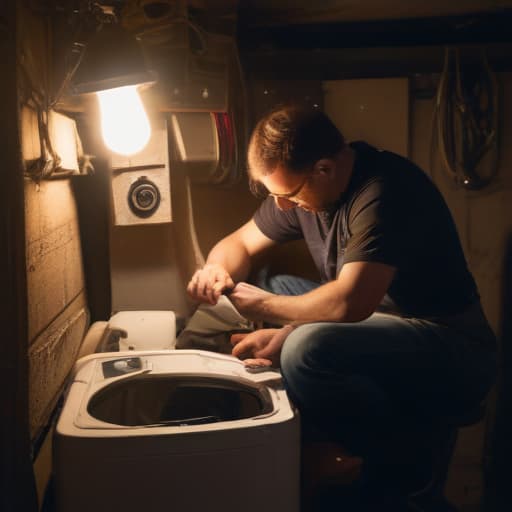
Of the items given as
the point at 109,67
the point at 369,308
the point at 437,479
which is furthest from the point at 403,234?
the point at 109,67

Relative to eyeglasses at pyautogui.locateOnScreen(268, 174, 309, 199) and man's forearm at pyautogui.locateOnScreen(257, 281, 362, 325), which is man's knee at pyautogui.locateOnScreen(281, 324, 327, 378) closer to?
→ man's forearm at pyautogui.locateOnScreen(257, 281, 362, 325)

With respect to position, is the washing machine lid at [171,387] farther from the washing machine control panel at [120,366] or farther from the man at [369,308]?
the man at [369,308]

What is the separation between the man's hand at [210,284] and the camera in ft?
6.96

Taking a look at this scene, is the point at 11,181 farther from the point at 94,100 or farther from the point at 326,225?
the point at 326,225

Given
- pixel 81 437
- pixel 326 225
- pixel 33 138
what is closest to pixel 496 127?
pixel 326 225

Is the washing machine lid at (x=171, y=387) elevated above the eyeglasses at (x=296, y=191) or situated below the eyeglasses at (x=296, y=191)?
below

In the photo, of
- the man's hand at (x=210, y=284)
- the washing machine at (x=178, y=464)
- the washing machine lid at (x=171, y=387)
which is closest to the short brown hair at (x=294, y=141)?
the man's hand at (x=210, y=284)

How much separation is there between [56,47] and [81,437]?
1.26 metres

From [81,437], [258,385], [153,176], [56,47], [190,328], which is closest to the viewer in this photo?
[81,437]

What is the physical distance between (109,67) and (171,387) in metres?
0.93

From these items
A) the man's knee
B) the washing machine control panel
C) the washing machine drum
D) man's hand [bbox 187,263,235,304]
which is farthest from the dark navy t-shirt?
the washing machine control panel

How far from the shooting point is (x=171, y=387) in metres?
2.03

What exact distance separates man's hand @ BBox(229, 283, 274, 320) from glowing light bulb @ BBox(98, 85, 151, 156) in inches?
25.3

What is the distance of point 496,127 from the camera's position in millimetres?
2678
